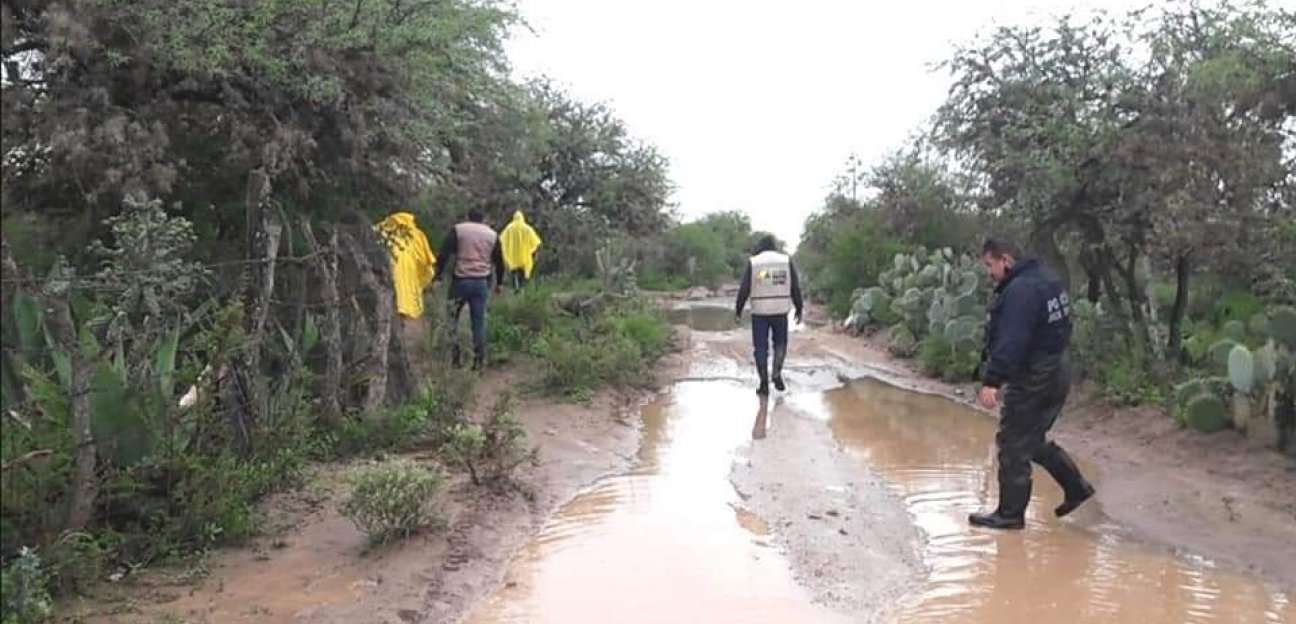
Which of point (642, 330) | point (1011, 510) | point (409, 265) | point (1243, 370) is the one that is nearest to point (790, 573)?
point (1011, 510)

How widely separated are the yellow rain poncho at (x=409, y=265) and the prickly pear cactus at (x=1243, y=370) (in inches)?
261

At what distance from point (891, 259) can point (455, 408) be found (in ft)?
56.6

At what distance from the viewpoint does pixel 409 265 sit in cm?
998

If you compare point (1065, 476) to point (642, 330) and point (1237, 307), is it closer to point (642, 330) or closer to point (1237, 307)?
point (1237, 307)

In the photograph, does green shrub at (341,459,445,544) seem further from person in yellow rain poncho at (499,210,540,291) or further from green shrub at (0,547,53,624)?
person in yellow rain poncho at (499,210,540,291)

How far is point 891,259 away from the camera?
23.8m

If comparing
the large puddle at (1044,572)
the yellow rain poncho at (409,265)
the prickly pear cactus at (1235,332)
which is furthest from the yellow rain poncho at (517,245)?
the prickly pear cactus at (1235,332)

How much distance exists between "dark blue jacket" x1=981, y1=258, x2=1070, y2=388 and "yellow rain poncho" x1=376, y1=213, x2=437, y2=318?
4.67m

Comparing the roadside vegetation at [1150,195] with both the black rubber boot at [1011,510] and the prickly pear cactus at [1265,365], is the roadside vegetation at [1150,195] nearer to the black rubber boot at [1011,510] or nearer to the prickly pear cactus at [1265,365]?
the prickly pear cactus at [1265,365]

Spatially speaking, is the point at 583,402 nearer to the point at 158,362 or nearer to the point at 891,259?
the point at 158,362

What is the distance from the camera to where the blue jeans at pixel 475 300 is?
36.9 feet

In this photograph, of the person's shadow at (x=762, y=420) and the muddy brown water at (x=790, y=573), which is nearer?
the muddy brown water at (x=790, y=573)

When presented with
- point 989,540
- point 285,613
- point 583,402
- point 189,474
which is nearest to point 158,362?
point 189,474

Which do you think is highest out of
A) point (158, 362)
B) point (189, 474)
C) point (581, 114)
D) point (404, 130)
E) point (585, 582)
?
point (581, 114)
